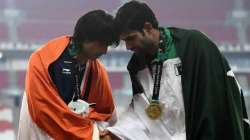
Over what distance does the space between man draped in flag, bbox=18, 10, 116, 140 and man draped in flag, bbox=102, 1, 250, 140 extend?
0.08m

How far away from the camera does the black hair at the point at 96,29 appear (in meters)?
1.83

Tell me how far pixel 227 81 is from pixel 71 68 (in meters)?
0.54

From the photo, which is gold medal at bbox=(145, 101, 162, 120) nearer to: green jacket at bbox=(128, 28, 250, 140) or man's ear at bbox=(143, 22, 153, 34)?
green jacket at bbox=(128, 28, 250, 140)

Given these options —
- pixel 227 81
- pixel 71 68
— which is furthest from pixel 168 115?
pixel 71 68

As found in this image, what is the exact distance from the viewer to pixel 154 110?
1805 mm

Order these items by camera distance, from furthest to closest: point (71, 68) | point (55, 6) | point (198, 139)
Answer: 1. point (55, 6)
2. point (71, 68)
3. point (198, 139)

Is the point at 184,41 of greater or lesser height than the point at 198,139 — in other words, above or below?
above

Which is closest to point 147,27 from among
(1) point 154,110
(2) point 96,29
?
(2) point 96,29

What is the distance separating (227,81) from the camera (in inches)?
68.7

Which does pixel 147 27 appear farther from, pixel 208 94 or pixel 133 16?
pixel 208 94

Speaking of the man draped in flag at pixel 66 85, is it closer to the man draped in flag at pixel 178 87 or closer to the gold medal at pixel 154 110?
the man draped in flag at pixel 178 87

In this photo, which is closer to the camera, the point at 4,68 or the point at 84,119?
the point at 84,119

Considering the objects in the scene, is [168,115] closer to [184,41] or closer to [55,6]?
[184,41]

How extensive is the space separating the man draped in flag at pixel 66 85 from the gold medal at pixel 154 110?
0.65ft
